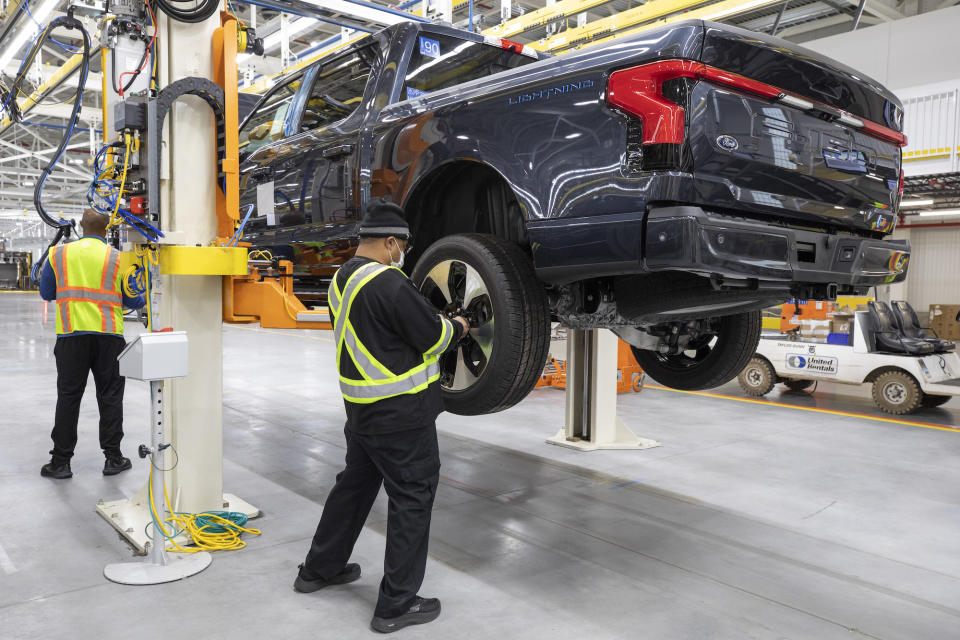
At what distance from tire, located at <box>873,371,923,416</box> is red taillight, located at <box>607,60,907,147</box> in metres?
5.63

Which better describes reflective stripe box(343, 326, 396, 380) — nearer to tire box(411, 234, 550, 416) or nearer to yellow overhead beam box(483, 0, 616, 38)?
tire box(411, 234, 550, 416)

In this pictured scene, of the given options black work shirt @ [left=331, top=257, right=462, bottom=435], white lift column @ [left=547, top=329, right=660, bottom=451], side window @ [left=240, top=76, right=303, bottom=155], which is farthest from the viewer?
white lift column @ [left=547, top=329, right=660, bottom=451]

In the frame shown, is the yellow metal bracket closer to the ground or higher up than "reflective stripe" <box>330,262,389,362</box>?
higher up

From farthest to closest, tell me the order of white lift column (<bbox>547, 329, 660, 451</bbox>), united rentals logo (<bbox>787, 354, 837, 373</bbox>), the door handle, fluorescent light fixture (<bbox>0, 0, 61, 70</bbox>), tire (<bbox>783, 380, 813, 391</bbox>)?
1. tire (<bbox>783, 380, 813, 391</bbox>)
2. united rentals logo (<bbox>787, 354, 837, 373</bbox>)
3. fluorescent light fixture (<bbox>0, 0, 61, 70</bbox>)
4. white lift column (<bbox>547, 329, 660, 451</bbox>)
5. the door handle

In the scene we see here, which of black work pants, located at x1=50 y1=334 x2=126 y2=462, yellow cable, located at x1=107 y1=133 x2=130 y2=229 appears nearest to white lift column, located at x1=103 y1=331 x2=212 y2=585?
yellow cable, located at x1=107 y1=133 x2=130 y2=229

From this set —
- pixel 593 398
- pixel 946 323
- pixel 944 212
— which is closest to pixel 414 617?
pixel 593 398

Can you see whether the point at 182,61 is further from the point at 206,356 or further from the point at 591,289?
the point at 591,289

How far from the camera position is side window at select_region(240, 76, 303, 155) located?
3769 mm

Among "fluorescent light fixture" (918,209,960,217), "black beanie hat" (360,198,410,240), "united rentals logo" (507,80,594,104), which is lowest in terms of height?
"black beanie hat" (360,198,410,240)

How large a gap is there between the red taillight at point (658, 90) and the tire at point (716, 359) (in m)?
1.38

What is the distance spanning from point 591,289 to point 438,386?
0.68 m

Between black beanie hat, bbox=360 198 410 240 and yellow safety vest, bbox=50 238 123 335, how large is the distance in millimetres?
2314

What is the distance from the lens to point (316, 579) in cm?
269

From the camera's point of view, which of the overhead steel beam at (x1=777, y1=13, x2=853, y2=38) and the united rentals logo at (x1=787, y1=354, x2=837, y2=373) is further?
the overhead steel beam at (x1=777, y1=13, x2=853, y2=38)
